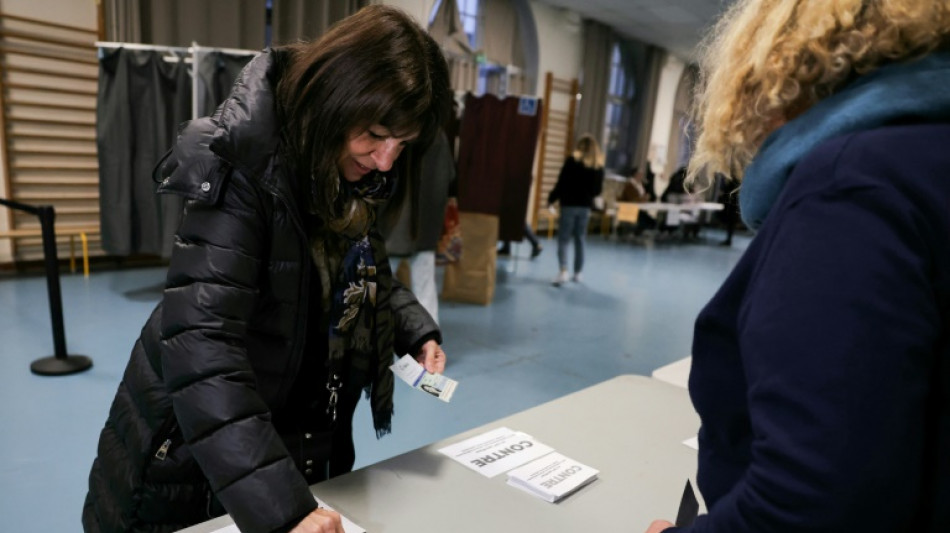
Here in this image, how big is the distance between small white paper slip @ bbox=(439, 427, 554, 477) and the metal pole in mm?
2343

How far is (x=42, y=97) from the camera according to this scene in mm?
4332

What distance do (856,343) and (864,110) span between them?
0.57 ft

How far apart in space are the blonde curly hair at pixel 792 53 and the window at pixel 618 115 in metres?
9.12

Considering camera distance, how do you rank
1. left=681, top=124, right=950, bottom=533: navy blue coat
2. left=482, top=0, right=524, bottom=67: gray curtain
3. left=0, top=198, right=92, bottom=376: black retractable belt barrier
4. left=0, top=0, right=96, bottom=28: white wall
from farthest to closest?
left=482, top=0, right=524, bottom=67: gray curtain, left=0, top=0, right=96, bottom=28: white wall, left=0, top=198, right=92, bottom=376: black retractable belt barrier, left=681, top=124, right=950, bottom=533: navy blue coat

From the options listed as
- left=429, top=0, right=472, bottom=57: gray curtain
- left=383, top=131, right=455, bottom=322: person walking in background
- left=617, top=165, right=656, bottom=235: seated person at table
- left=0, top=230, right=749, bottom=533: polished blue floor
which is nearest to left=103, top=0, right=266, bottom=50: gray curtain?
left=0, top=230, right=749, bottom=533: polished blue floor

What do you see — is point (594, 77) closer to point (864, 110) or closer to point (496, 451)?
point (496, 451)

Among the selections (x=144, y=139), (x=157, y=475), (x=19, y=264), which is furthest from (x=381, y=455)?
(x=19, y=264)

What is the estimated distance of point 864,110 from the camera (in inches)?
18.0

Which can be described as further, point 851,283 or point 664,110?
point 664,110

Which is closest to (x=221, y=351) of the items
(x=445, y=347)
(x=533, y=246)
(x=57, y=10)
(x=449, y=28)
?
(x=445, y=347)

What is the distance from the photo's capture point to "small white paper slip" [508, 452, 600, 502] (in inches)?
39.8

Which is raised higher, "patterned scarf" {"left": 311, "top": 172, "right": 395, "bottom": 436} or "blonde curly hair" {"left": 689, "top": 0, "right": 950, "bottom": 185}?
"blonde curly hair" {"left": 689, "top": 0, "right": 950, "bottom": 185}

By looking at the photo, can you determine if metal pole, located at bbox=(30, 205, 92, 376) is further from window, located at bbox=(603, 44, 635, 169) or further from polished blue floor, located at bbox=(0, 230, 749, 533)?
window, located at bbox=(603, 44, 635, 169)

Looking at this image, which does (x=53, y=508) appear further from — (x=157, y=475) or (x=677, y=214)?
(x=677, y=214)
